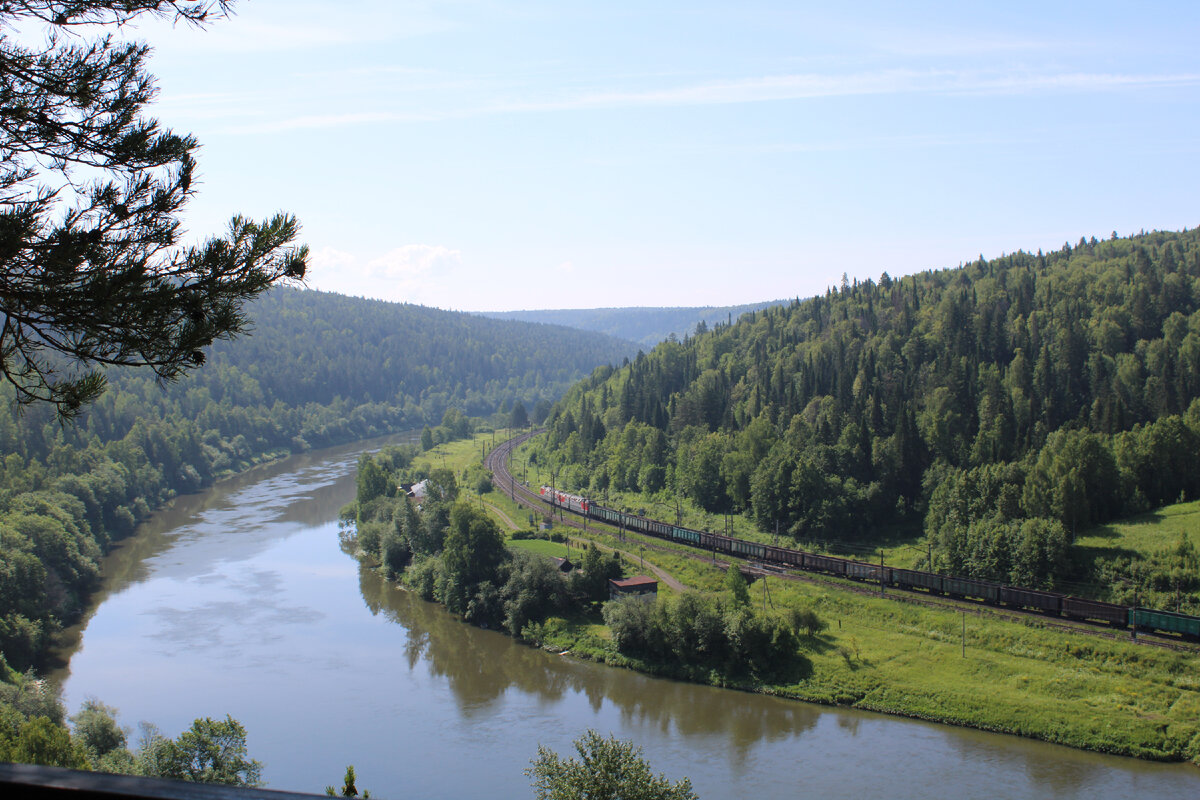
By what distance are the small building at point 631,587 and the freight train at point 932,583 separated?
27.9 feet

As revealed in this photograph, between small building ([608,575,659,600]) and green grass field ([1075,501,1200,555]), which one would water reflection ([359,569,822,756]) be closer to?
small building ([608,575,659,600])

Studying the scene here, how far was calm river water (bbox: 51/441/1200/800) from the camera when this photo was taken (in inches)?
1083

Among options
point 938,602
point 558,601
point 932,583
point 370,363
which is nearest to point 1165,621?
point 938,602

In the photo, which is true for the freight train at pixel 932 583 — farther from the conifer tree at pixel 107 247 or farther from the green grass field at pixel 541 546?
the conifer tree at pixel 107 247

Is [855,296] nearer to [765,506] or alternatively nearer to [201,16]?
[765,506]

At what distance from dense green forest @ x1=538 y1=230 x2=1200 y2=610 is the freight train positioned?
107 inches

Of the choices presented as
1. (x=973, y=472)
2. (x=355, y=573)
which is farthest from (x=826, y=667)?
(x=355, y=573)

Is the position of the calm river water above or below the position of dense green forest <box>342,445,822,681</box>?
below

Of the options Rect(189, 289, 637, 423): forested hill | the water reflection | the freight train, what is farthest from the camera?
Rect(189, 289, 637, 423): forested hill

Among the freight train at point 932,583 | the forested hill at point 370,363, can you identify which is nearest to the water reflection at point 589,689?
the freight train at point 932,583

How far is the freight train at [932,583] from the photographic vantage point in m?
36.7

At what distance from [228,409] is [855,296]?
79.4m

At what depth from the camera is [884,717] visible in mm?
32812

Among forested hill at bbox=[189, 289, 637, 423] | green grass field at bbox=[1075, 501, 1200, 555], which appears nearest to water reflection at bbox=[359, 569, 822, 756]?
green grass field at bbox=[1075, 501, 1200, 555]
